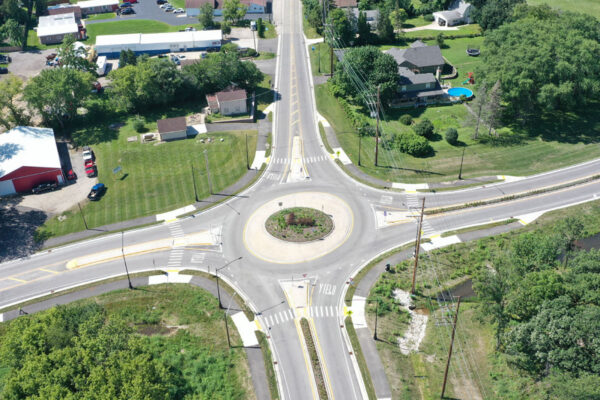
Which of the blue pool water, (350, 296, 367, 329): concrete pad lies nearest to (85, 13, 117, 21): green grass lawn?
the blue pool water

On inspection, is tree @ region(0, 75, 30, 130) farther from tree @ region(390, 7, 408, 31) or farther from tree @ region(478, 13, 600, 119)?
tree @ region(390, 7, 408, 31)

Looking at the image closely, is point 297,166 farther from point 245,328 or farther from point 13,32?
point 13,32

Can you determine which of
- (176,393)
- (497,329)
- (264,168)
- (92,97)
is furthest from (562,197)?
(92,97)

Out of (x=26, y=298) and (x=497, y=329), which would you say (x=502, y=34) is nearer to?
(x=497, y=329)

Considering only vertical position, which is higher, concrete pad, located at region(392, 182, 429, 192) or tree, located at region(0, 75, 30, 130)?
tree, located at region(0, 75, 30, 130)

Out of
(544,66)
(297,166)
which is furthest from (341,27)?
(297,166)

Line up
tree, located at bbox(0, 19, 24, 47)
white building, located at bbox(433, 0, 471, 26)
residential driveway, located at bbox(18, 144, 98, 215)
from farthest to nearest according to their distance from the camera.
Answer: white building, located at bbox(433, 0, 471, 26) → tree, located at bbox(0, 19, 24, 47) → residential driveway, located at bbox(18, 144, 98, 215)
